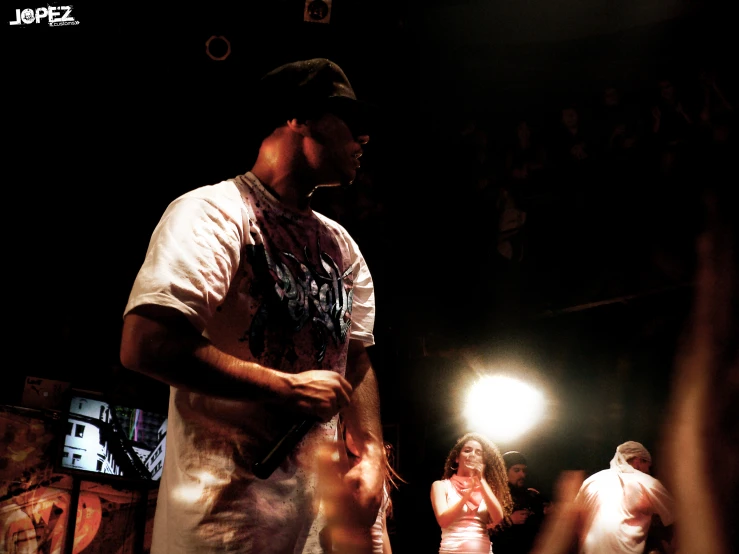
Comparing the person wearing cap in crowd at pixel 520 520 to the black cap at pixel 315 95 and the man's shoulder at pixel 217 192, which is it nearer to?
the black cap at pixel 315 95

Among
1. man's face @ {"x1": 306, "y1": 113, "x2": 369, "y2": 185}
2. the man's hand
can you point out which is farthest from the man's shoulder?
the man's hand

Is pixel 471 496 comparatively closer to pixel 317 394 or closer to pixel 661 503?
pixel 661 503

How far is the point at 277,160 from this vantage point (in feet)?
5.85

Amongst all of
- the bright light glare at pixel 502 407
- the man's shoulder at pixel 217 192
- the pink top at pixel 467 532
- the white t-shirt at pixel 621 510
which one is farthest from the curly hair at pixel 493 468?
the man's shoulder at pixel 217 192

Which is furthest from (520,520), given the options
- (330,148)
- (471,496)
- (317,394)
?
(317,394)

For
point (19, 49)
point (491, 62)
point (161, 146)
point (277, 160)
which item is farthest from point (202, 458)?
point (491, 62)

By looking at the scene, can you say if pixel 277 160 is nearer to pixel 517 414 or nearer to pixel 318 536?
pixel 318 536

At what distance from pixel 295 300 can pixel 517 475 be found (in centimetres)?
589

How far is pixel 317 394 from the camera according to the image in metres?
1.38

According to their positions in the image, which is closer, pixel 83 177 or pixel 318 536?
pixel 318 536

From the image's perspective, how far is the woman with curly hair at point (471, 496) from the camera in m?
5.95

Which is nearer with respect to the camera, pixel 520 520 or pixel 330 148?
pixel 330 148

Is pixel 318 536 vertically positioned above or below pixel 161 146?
below

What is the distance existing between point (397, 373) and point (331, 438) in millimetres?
5972
